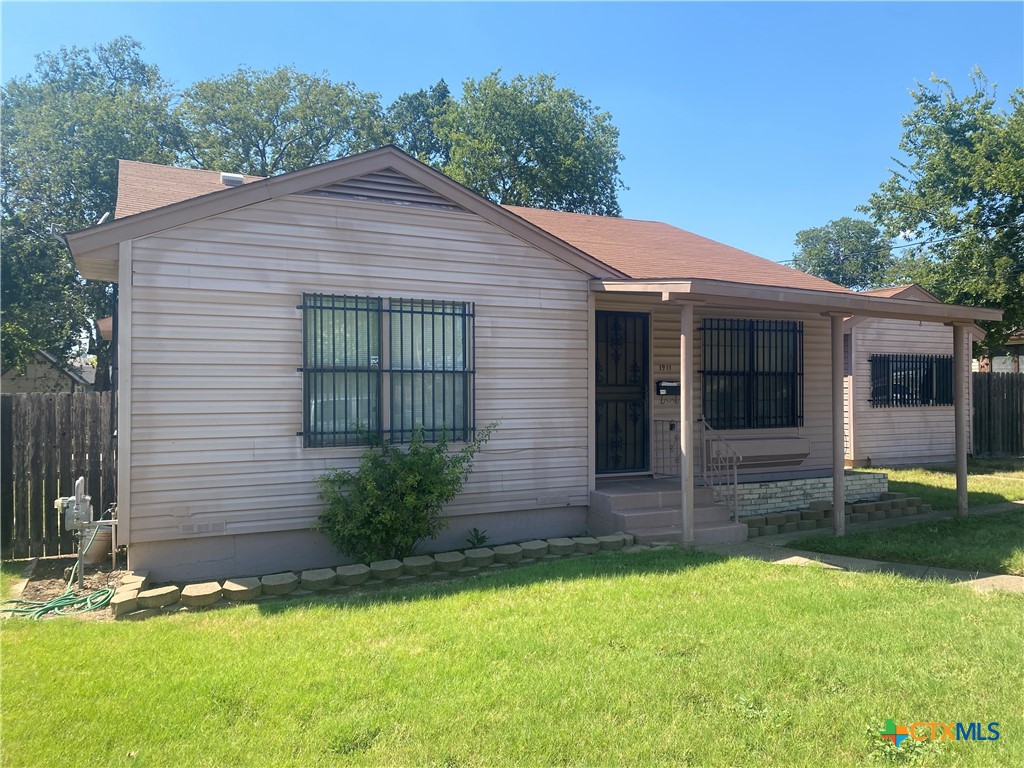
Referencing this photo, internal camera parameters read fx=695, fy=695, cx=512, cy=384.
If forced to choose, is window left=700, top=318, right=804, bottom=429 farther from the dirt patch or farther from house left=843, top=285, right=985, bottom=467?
Result: the dirt patch

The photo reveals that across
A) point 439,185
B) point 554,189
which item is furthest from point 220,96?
point 439,185

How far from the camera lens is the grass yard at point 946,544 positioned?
22.4 ft

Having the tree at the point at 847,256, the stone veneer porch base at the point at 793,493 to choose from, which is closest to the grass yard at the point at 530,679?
the stone veneer porch base at the point at 793,493

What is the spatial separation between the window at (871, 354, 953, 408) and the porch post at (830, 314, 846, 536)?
24.2 ft

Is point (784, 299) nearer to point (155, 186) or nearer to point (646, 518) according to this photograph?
point (646, 518)

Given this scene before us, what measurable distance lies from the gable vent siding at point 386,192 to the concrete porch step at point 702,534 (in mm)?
4110

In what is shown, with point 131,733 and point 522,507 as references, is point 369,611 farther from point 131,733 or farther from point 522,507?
point 522,507

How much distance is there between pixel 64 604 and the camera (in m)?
5.61

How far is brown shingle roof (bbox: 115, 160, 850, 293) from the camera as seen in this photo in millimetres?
8062

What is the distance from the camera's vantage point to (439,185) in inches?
288

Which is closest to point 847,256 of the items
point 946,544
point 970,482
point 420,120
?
point 420,120

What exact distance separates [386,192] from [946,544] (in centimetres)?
712

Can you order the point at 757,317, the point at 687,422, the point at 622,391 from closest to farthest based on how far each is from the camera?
the point at 687,422 → the point at 622,391 → the point at 757,317

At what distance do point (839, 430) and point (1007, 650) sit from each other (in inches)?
166
